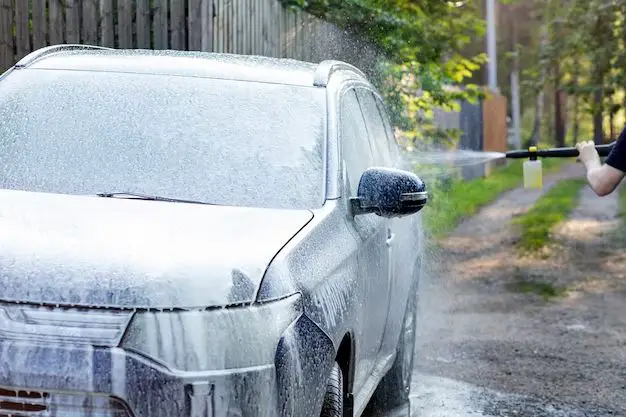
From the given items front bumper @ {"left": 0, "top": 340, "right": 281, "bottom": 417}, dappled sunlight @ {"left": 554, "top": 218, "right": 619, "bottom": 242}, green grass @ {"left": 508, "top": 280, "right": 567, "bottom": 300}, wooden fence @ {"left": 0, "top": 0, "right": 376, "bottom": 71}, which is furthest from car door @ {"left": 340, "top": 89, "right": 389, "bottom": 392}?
dappled sunlight @ {"left": 554, "top": 218, "right": 619, "bottom": 242}

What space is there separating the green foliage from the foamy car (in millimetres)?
5981

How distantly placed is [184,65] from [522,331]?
14.9 feet

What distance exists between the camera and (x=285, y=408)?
12.1 feet

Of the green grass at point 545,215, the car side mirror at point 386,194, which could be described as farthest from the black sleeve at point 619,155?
the green grass at point 545,215

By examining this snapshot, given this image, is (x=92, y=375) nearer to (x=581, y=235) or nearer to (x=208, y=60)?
(x=208, y=60)

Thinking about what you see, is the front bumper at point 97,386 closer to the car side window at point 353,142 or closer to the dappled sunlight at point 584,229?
the car side window at point 353,142

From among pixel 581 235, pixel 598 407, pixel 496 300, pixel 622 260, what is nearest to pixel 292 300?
pixel 598 407

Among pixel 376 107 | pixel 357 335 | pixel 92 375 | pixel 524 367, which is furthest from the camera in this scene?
pixel 524 367

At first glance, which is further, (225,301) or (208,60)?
(208,60)

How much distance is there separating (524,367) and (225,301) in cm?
451

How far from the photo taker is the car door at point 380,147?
550 centimetres

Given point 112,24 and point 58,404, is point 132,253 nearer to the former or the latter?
point 58,404

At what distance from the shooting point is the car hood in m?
3.52

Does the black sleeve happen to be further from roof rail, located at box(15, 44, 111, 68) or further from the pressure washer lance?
roof rail, located at box(15, 44, 111, 68)
